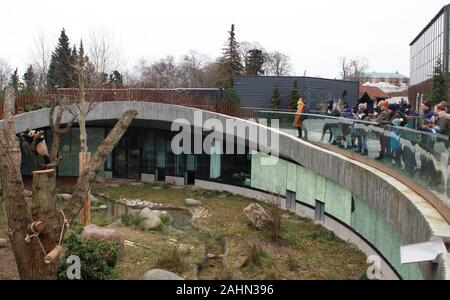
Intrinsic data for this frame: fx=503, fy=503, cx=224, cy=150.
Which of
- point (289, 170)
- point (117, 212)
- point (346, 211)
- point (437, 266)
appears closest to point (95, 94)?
point (117, 212)

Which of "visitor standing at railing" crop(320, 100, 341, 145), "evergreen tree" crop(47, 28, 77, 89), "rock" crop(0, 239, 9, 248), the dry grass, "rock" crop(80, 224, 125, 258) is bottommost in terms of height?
the dry grass

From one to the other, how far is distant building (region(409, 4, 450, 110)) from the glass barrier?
16.3 m

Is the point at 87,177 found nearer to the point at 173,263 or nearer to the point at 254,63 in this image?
the point at 173,263

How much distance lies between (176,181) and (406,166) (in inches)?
625

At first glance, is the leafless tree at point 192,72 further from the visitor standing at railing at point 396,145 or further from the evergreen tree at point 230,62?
the visitor standing at railing at point 396,145

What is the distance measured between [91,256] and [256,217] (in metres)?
6.68

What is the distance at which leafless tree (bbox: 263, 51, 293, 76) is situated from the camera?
65562 millimetres

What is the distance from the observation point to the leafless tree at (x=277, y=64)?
215 feet

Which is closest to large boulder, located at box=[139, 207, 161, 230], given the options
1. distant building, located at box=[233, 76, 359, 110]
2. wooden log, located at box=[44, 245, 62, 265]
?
wooden log, located at box=[44, 245, 62, 265]

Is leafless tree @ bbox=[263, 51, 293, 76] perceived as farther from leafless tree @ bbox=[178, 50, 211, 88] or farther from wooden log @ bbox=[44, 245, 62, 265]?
wooden log @ bbox=[44, 245, 62, 265]

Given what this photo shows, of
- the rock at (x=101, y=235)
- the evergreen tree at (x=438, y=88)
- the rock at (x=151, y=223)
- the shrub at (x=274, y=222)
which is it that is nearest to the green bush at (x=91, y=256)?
the rock at (x=101, y=235)

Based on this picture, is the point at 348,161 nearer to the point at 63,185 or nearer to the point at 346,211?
the point at 346,211

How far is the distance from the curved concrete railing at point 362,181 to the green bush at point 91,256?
5.37 m

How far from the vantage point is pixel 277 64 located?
65.5 meters
